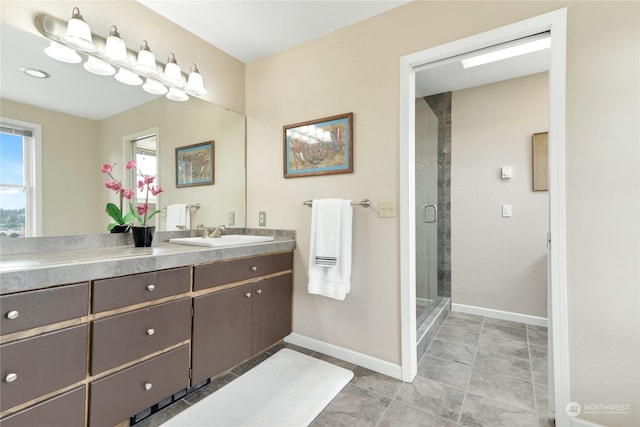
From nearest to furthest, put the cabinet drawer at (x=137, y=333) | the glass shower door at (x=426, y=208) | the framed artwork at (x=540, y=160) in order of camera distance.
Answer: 1. the cabinet drawer at (x=137, y=333)
2. the glass shower door at (x=426, y=208)
3. the framed artwork at (x=540, y=160)

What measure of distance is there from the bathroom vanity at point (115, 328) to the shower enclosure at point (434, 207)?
5.44 feet

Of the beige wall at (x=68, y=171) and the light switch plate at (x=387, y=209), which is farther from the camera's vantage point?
the light switch plate at (x=387, y=209)

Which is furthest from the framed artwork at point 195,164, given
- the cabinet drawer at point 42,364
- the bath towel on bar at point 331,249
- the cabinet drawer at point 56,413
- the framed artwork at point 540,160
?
the framed artwork at point 540,160

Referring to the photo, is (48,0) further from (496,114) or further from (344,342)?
(496,114)

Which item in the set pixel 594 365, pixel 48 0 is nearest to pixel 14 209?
pixel 48 0

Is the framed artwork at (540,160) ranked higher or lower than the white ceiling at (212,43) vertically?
lower

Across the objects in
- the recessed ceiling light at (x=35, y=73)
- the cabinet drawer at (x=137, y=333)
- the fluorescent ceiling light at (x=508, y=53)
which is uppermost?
the fluorescent ceiling light at (x=508, y=53)

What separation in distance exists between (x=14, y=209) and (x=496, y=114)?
381 centimetres

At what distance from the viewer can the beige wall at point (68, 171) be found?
59.4 inches

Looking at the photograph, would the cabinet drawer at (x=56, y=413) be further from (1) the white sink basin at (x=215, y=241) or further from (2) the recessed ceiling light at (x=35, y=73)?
(2) the recessed ceiling light at (x=35, y=73)

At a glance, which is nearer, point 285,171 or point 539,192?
point 285,171

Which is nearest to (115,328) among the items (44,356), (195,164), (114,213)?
(44,356)

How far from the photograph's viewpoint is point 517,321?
2.81 m

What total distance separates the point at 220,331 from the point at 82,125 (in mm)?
1471
